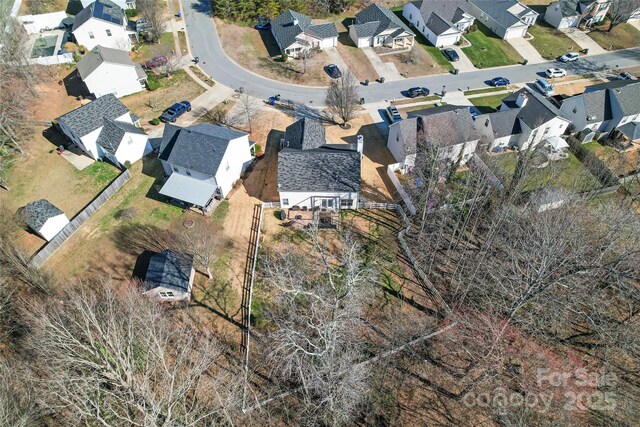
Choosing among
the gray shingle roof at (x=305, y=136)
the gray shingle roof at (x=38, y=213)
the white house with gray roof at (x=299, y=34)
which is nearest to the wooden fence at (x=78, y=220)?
the gray shingle roof at (x=38, y=213)

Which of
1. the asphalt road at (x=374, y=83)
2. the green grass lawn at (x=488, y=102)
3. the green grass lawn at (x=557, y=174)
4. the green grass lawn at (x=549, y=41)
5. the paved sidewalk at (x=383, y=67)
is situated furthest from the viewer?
the green grass lawn at (x=549, y=41)

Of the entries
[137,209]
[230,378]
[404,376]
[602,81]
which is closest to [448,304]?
[404,376]

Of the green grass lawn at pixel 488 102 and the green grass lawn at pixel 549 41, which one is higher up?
the green grass lawn at pixel 549 41

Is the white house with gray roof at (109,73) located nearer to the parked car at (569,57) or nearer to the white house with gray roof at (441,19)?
the white house with gray roof at (441,19)

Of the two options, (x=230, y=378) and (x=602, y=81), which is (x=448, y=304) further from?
(x=602, y=81)

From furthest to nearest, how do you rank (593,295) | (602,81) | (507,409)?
(602,81)
(593,295)
(507,409)
